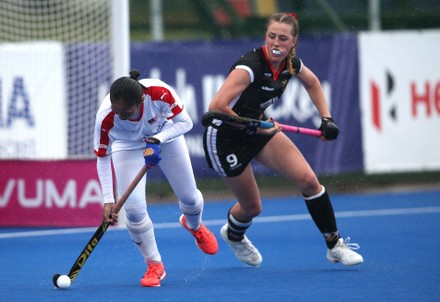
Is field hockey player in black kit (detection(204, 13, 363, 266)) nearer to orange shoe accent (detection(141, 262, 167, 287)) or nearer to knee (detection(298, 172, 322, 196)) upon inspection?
knee (detection(298, 172, 322, 196))

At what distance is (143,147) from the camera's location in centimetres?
693

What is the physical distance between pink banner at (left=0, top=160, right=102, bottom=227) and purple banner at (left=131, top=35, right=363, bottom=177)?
2.13 metres

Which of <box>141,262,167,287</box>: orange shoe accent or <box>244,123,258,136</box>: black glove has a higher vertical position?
<box>244,123,258,136</box>: black glove

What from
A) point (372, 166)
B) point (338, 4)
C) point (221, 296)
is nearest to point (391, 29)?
point (338, 4)

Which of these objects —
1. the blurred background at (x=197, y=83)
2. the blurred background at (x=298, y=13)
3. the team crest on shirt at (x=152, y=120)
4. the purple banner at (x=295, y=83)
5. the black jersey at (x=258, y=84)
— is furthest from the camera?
the blurred background at (x=298, y=13)

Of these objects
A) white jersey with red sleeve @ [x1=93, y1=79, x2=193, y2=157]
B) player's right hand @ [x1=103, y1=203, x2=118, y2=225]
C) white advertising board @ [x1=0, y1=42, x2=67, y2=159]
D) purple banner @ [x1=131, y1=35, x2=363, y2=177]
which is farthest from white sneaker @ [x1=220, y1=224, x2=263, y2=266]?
purple banner @ [x1=131, y1=35, x2=363, y2=177]

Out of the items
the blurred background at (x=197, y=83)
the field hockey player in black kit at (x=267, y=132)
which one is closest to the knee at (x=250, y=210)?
the field hockey player in black kit at (x=267, y=132)

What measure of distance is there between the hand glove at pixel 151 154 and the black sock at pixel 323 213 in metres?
1.29

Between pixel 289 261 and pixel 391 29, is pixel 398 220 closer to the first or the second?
pixel 289 261

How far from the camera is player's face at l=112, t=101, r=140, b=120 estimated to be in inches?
250

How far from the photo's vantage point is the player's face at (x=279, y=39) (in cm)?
698

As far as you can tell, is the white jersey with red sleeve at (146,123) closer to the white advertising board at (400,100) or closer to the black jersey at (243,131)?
the black jersey at (243,131)

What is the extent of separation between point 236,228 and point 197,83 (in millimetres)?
5079

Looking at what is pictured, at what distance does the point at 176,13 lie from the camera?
14.9 meters
